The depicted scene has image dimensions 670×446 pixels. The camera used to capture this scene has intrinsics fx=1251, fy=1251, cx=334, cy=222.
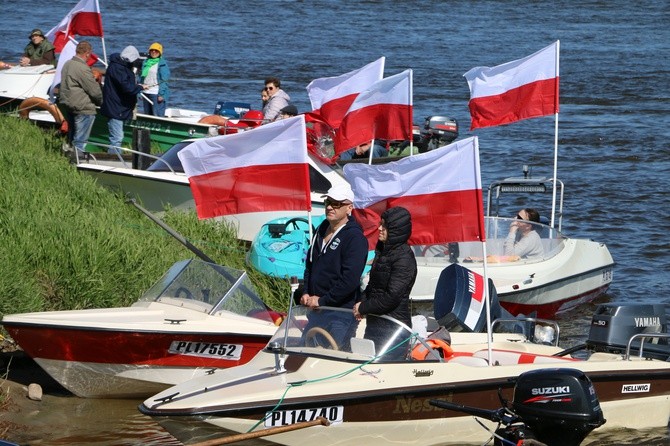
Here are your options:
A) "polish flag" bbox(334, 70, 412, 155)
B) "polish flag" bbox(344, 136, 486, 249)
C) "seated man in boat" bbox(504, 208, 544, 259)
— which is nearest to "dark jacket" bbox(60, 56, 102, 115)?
"polish flag" bbox(334, 70, 412, 155)

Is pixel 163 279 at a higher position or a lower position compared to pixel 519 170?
higher

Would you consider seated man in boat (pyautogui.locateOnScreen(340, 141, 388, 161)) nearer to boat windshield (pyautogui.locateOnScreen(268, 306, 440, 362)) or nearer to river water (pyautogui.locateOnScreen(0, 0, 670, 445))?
river water (pyautogui.locateOnScreen(0, 0, 670, 445))

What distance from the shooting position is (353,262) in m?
9.30

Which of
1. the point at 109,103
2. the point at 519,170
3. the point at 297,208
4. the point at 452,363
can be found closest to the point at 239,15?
the point at 519,170

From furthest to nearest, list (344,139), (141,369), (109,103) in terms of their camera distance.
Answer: (109,103)
(344,139)
(141,369)

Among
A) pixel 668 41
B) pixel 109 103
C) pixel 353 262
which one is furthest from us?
pixel 668 41

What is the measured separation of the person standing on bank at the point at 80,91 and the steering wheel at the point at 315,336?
8.48 m

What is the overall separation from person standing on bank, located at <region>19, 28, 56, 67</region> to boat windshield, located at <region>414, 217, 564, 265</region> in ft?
35.0

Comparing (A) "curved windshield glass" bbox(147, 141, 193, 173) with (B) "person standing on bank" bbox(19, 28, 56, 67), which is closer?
(A) "curved windshield glass" bbox(147, 141, 193, 173)

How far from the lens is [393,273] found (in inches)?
352

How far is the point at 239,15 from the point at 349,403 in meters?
45.2

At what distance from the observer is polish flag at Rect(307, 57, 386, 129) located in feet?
53.2

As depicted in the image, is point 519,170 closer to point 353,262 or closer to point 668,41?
point 353,262

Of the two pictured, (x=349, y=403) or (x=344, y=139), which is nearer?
(x=349, y=403)
